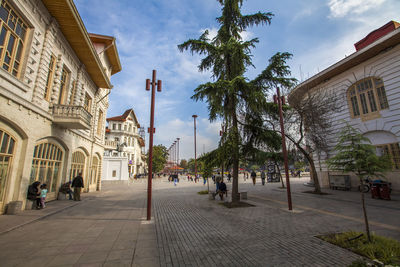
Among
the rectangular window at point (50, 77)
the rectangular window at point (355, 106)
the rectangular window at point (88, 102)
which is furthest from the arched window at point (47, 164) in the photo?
the rectangular window at point (355, 106)

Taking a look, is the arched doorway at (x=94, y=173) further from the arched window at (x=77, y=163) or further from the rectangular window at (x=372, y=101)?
the rectangular window at (x=372, y=101)

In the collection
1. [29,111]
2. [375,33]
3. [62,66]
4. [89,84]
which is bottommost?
[29,111]

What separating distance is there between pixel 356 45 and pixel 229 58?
16391 mm

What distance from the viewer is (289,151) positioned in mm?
18516

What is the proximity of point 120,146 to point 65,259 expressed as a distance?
35.0m

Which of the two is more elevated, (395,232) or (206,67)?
(206,67)

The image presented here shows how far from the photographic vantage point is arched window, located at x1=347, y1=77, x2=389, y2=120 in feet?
48.1

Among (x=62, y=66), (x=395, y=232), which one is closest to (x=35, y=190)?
(x=62, y=66)

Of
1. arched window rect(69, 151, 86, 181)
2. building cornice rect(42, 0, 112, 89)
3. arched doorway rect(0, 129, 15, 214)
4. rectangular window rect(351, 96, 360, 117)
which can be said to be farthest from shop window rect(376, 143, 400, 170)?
arched window rect(69, 151, 86, 181)

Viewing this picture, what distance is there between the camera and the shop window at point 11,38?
7.64 metres

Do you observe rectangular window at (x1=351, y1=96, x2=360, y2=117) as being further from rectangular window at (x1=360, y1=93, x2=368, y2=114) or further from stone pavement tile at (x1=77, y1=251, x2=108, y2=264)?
stone pavement tile at (x1=77, y1=251, x2=108, y2=264)

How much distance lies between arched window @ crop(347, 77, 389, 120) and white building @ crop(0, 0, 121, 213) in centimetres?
2146

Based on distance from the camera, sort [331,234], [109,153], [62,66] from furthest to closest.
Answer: [109,153] → [62,66] → [331,234]

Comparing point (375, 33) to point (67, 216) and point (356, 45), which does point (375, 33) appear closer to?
point (356, 45)
